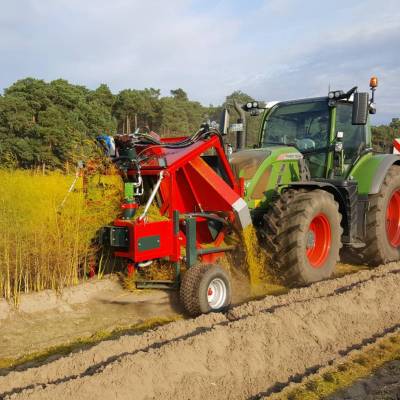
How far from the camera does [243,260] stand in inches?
216

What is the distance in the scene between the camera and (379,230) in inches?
253

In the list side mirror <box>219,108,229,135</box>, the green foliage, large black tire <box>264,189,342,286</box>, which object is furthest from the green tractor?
the green foliage

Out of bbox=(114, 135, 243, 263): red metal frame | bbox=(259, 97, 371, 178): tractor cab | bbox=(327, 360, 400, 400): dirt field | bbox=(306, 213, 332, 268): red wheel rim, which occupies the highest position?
bbox=(259, 97, 371, 178): tractor cab

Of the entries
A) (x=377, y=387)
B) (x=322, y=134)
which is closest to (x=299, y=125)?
(x=322, y=134)

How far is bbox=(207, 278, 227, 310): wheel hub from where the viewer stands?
4656 millimetres

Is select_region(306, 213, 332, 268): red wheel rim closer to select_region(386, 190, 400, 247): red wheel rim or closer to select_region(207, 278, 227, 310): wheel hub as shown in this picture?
select_region(207, 278, 227, 310): wheel hub

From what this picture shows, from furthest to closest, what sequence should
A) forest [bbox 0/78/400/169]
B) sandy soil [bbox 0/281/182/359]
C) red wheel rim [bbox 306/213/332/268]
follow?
forest [bbox 0/78/400/169], red wheel rim [bbox 306/213/332/268], sandy soil [bbox 0/281/182/359]

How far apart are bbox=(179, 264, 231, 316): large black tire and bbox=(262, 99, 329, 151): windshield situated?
8.92 feet

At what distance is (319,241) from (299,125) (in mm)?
1782

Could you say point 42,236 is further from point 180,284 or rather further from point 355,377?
point 355,377

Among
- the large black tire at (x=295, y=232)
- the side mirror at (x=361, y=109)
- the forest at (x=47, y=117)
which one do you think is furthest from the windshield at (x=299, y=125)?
the forest at (x=47, y=117)

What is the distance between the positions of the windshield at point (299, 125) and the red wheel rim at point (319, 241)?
1291 millimetres

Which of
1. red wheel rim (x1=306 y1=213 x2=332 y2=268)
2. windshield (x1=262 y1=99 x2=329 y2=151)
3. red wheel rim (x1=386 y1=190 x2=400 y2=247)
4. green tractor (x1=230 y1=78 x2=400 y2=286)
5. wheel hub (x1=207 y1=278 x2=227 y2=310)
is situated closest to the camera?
wheel hub (x1=207 y1=278 x2=227 y2=310)

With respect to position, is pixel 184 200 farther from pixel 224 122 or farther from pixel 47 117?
pixel 47 117
